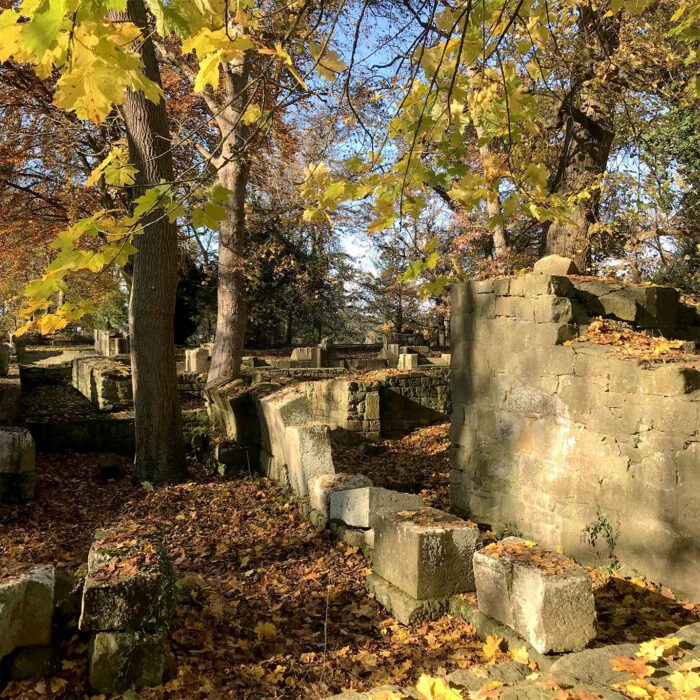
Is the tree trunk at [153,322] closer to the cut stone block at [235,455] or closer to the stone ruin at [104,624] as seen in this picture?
the cut stone block at [235,455]

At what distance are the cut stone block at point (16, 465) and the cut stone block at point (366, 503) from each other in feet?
10.8

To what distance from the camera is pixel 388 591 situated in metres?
4.14

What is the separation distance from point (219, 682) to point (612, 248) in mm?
12365

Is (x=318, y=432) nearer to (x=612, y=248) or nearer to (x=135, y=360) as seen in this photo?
(x=135, y=360)

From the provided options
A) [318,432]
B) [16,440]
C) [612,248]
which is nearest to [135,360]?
[16,440]

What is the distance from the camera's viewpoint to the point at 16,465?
20.0ft

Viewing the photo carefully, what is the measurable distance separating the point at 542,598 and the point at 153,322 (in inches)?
221

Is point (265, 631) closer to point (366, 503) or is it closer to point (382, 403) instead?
point (366, 503)

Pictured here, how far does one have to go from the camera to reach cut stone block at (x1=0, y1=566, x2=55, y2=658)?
2811mm

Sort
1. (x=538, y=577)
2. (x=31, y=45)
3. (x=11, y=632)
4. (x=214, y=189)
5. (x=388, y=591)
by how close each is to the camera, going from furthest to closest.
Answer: (x=388, y=591) → (x=538, y=577) → (x=11, y=632) → (x=214, y=189) → (x=31, y=45)

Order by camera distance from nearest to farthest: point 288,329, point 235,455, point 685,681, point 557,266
A: point 685,681 → point 557,266 → point 235,455 → point 288,329

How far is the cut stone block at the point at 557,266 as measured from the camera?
6004 millimetres

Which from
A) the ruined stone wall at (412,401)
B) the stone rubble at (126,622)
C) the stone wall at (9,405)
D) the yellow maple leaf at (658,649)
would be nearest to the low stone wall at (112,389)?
the stone wall at (9,405)

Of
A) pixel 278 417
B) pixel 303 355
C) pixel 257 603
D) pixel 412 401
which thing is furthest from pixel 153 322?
pixel 303 355
